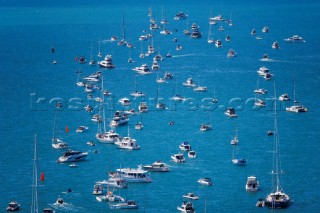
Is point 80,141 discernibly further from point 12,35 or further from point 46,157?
point 12,35

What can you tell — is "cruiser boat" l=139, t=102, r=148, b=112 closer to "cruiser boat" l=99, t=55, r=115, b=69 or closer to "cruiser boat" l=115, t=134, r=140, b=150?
"cruiser boat" l=115, t=134, r=140, b=150

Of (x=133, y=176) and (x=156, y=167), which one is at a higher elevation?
(x=156, y=167)

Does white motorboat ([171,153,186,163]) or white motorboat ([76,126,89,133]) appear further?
white motorboat ([76,126,89,133])

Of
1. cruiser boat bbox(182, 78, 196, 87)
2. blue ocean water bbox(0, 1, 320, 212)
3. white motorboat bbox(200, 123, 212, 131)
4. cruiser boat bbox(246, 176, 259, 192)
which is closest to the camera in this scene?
cruiser boat bbox(246, 176, 259, 192)

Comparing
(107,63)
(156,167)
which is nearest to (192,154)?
(156,167)

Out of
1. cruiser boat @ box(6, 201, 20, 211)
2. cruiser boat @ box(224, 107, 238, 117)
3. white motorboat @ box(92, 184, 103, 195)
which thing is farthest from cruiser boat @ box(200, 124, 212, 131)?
cruiser boat @ box(6, 201, 20, 211)

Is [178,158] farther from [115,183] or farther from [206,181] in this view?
[115,183]

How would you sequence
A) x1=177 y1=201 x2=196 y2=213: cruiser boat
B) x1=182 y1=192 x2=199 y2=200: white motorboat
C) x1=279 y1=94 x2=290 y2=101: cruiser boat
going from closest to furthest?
x1=177 y1=201 x2=196 y2=213: cruiser boat → x1=182 y1=192 x2=199 y2=200: white motorboat → x1=279 y1=94 x2=290 y2=101: cruiser boat
